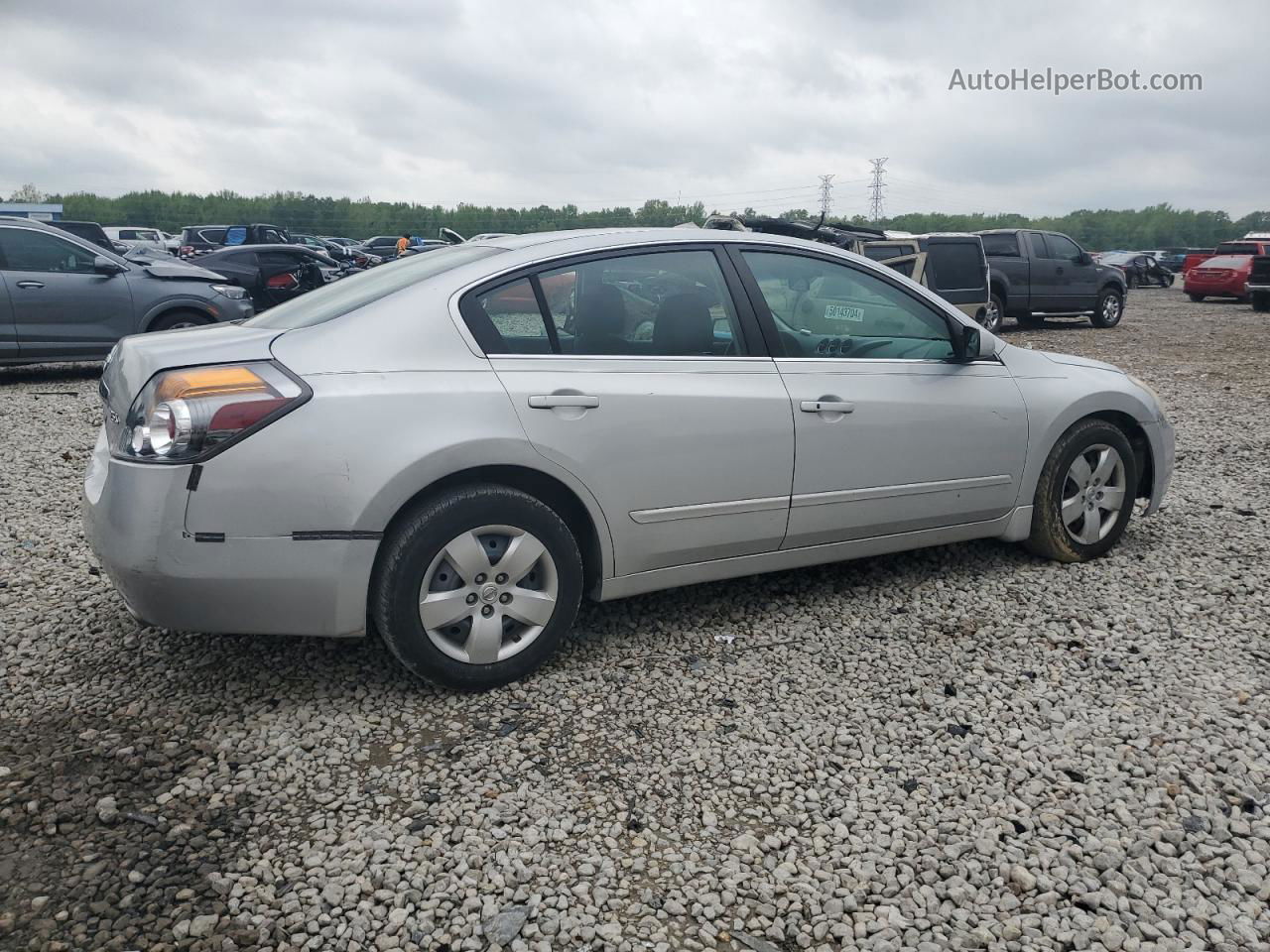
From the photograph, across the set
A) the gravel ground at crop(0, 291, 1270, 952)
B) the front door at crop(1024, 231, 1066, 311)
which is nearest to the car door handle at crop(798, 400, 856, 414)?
the gravel ground at crop(0, 291, 1270, 952)

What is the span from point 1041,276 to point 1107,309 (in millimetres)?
2304

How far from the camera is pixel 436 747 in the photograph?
3141 mm

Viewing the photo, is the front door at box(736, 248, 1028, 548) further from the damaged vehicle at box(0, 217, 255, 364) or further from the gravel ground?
the damaged vehicle at box(0, 217, 255, 364)

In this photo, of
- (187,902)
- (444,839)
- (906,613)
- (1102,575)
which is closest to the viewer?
(187,902)

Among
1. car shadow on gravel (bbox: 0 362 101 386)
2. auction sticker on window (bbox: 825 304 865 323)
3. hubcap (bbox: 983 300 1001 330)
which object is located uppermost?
hubcap (bbox: 983 300 1001 330)

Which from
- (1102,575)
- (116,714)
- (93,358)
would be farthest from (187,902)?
(93,358)

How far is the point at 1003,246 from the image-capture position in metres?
17.5

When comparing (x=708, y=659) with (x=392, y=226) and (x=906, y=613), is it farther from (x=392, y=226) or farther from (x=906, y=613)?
(x=392, y=226)

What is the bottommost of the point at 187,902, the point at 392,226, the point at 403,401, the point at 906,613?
the point at 187,902

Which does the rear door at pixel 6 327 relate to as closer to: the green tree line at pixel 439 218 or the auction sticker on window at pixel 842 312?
the auction sticker on window at pixel 842 312

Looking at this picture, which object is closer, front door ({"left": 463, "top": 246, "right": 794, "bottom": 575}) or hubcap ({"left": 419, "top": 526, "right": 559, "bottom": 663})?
hubcap ({"left": 419, "top": 526, "right": 559, "bottom": 663})

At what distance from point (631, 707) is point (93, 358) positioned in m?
9.09

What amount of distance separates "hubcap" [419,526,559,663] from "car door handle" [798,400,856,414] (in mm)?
1175

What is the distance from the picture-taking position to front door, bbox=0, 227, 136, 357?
1010cm
